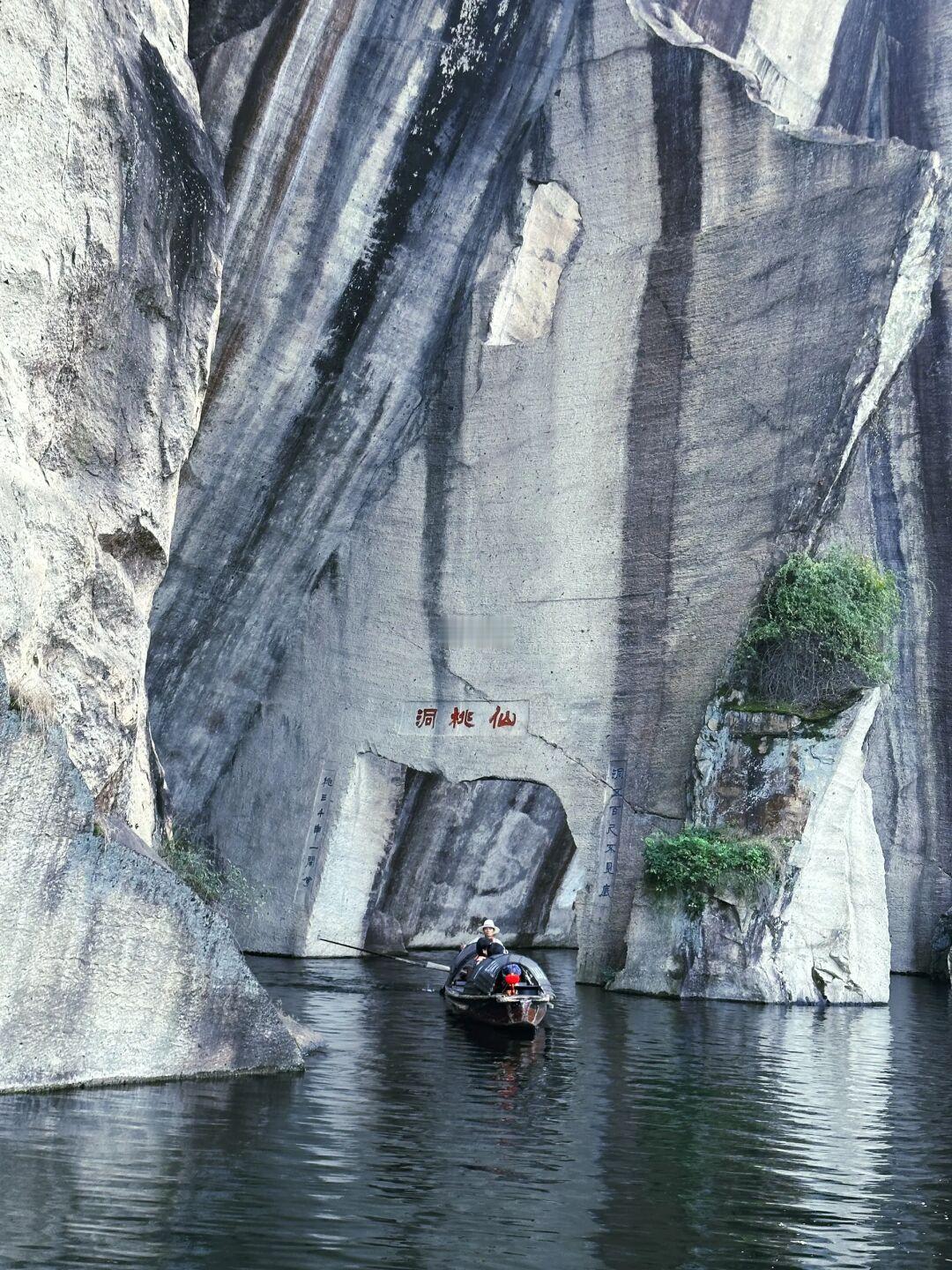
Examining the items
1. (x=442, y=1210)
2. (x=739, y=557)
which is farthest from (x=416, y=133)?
(x=442, y=1210)

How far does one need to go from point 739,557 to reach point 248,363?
24.1 ft

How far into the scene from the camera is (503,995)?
1512 centimetres

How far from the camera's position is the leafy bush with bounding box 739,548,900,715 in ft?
62.8

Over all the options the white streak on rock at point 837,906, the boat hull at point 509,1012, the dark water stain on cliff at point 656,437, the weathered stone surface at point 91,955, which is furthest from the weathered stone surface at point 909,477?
the weathered stone surface at point 91,955

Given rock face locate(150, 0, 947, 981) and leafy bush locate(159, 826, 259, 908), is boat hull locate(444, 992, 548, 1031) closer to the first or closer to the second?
leafy bush locate(159, 826, 259, 908)

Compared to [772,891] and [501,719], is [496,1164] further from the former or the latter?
[501,719]

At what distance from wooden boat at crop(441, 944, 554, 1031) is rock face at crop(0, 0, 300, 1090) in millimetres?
3997

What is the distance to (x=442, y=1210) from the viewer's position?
714 centimetres

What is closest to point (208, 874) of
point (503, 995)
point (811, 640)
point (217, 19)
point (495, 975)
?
point (495, 975)

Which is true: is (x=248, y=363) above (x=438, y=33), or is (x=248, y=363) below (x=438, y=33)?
below

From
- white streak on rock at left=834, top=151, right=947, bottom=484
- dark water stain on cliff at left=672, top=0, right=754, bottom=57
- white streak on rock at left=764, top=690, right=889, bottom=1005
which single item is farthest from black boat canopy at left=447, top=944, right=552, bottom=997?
dark water stain on cliff at left=672, top=0, right=754, bottom=57

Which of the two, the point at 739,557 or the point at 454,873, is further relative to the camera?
the point at 454,873

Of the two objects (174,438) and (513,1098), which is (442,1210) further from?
(174,438)

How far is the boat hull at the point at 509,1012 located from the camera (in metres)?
15.0
